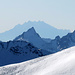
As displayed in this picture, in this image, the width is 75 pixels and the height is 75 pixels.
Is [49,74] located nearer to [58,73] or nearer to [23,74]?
[58,73]

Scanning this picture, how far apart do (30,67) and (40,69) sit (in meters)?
1.34

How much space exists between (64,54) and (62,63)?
2118 millimetres

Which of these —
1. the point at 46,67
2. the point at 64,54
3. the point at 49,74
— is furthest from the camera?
the point at 64,54

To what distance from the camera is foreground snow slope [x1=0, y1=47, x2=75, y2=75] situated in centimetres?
1402

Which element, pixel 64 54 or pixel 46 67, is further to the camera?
pixel 64 54

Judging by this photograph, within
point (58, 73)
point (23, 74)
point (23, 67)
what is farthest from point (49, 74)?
point (23, 67)

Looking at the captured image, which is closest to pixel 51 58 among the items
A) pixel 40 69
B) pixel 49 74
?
pixel 40 69

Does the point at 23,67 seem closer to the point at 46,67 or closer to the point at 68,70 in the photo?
the point at 46,67

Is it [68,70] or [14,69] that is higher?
[68,70]

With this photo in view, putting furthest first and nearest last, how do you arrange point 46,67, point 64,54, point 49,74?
point 64,54 < point 46,67 < point 49,74

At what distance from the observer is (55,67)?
15.2 metres

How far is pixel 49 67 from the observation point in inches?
623

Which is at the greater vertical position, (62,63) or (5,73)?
(62,63)

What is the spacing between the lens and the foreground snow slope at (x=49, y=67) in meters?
14.0
